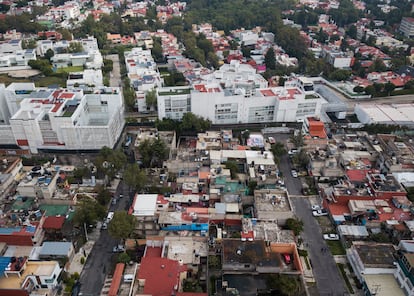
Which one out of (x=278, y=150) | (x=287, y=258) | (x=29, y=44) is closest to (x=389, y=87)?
(x=278, y=150)

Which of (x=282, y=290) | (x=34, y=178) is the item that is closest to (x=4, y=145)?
(x=34, y=178)

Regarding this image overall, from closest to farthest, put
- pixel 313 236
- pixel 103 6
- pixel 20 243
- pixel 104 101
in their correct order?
pixel 20 243 < pixel 313 236 < pixel 104 101 < pixel 103 6

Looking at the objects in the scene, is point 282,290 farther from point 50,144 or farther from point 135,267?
point 50,144

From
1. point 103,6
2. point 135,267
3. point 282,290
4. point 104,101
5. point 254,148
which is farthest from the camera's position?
point 103,6

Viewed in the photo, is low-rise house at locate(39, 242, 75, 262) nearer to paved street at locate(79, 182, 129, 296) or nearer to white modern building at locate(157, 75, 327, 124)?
paved street at locate(79, 182, 129, 296)

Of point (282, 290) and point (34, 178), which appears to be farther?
point (34, 178)

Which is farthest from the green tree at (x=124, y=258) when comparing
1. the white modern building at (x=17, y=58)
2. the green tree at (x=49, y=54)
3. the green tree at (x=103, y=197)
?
the green tree at (x=49, y=54)

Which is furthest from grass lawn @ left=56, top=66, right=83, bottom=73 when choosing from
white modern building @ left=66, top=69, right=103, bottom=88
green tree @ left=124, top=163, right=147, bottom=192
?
green tree @ left=124, top=163, right=147, bottom=192

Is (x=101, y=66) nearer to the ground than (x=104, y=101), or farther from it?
nearer to the ground
